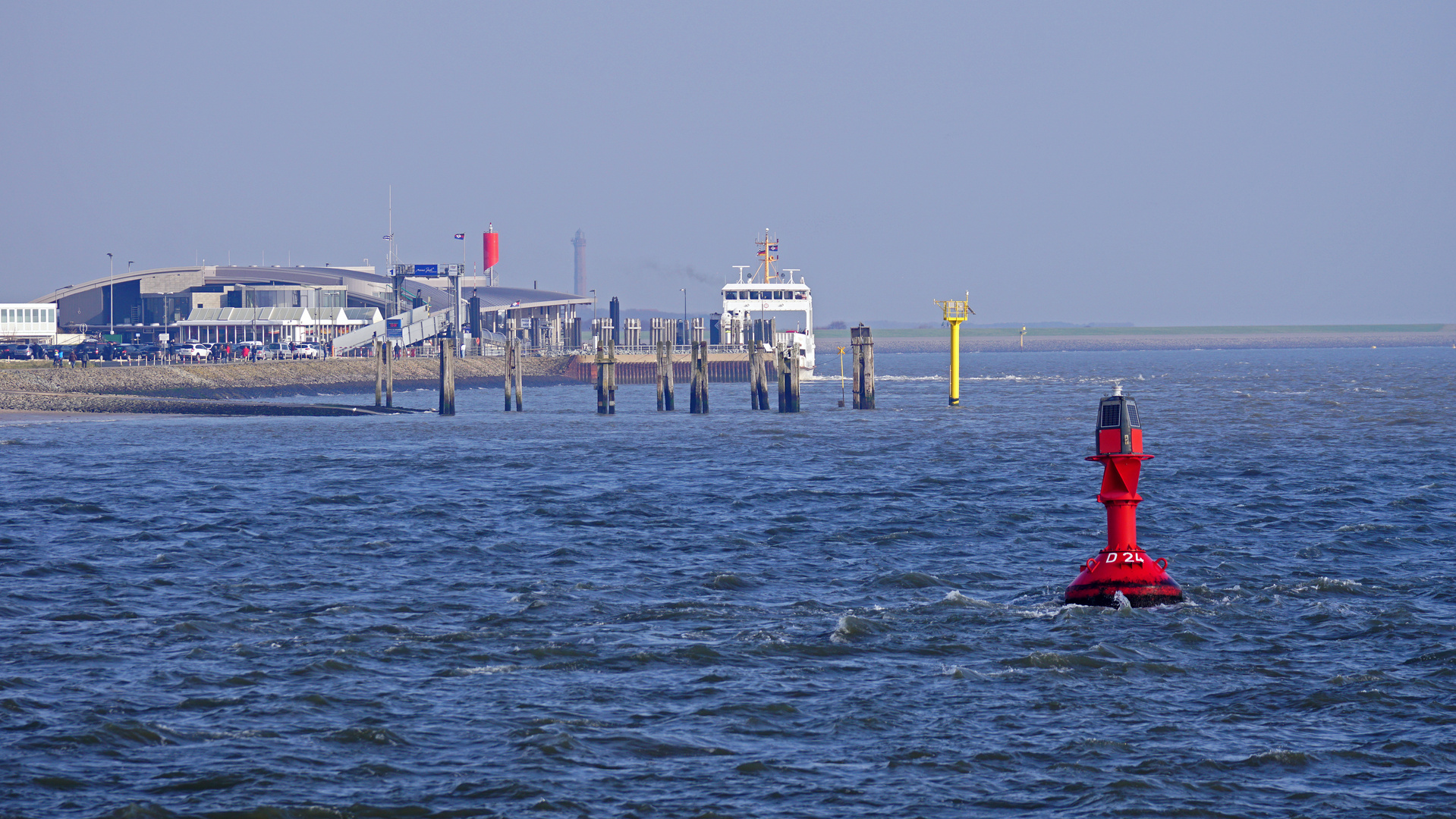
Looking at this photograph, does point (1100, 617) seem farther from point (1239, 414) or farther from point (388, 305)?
point (388, 305)

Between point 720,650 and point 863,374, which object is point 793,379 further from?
point 720,650

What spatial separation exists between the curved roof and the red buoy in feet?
381

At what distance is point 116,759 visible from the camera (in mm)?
11742

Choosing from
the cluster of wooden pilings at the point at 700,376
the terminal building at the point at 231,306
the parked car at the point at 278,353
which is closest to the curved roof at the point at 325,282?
the terminal building at the point at 231,306

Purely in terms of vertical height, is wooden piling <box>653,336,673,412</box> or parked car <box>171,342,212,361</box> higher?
parked car <box>171,342,212,361</box>

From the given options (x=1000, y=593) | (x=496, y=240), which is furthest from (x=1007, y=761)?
(x=496, y=240)

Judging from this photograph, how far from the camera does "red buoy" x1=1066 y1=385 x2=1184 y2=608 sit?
589 inches

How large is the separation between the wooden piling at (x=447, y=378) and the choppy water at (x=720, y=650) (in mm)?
29560

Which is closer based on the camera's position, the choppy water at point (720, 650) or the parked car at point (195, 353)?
the choppy water at point (720, 650)

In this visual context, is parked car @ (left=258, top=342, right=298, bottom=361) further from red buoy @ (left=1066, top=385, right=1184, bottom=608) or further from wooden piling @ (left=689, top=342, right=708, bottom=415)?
red buoy @ (left=1066, top=385, right=1184, bottom=608)

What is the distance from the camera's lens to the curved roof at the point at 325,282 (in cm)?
12256

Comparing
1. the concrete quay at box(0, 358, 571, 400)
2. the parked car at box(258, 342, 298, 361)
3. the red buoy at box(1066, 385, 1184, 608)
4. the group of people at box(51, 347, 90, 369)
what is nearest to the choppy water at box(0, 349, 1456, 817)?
the red buoy at box(1066, 385, 1184, 608)

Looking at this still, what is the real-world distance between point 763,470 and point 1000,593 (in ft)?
62.8

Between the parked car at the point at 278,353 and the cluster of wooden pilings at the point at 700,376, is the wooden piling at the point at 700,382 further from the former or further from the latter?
the parked car at the point at 278,353
